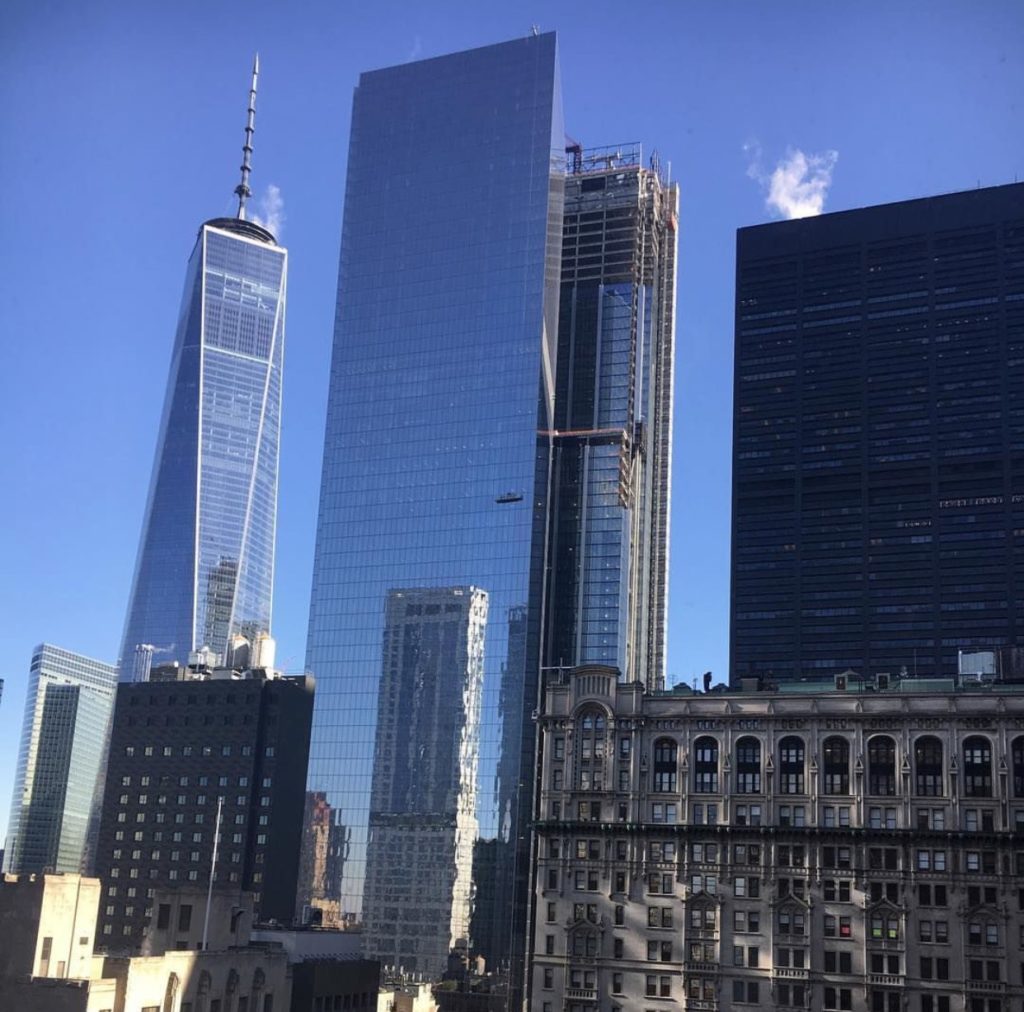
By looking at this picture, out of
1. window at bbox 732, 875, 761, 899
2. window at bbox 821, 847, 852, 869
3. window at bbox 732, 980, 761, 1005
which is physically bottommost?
window at bbox 732, 980, 761, 1005

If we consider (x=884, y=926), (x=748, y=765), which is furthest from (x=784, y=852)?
(x=884, y=926)

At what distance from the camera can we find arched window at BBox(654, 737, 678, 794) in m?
134

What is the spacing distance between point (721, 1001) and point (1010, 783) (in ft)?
107

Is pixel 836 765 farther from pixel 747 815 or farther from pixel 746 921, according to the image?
pixel 746 921

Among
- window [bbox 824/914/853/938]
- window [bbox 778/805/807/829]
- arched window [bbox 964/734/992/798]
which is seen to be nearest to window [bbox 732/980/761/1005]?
window [bbox 824/914/853/938]

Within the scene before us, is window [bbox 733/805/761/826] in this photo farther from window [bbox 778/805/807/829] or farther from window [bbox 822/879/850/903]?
window [bbox 822/879/850/903]

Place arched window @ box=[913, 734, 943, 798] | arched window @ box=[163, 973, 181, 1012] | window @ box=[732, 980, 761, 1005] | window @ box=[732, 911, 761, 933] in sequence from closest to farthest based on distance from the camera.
Result: arched window @ box=[163, 973, 181, 1012], window @ box=[732, 980, 761, 1005], arched window @ box=[913, 734, 943, 798], window @ box=[732, 911, 761, 933]

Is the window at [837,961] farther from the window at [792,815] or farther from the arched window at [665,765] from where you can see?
the arched window at [665,765]

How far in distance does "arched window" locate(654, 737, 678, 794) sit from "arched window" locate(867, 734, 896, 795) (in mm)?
18459

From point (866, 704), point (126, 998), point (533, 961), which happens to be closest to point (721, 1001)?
point (533, 961)

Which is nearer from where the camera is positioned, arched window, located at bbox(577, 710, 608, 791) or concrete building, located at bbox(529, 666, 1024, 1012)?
concrete building, located at bbox(529, 666, 1024, 1012)

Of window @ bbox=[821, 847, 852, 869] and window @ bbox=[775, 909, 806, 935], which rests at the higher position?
window @ bbox=[821, 847, 852, 869]

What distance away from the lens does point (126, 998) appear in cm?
10638

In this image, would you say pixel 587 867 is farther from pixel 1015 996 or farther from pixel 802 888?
pixel 1015 996
